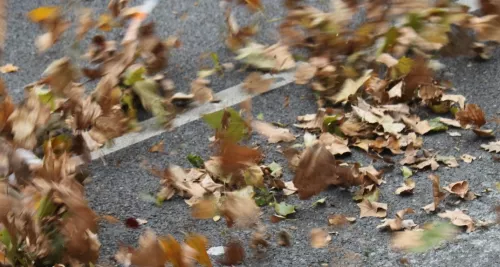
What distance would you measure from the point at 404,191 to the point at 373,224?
20cm

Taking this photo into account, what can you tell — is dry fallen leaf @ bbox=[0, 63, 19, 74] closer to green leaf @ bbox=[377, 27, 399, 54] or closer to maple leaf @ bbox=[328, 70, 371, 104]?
maple leaf @ bbox=[328, 70, 371, 104]

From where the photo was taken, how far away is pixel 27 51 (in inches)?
168

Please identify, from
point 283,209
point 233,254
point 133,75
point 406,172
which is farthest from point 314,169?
point 133,75

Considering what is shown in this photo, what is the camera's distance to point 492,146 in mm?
3117

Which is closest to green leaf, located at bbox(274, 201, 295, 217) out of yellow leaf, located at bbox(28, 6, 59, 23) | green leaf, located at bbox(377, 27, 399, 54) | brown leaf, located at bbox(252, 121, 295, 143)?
brown leaf, located at bbox(252, 121, 295, 143)

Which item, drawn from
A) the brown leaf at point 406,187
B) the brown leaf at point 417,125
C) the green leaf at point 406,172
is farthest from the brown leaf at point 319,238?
the brown leaf at point 417,125

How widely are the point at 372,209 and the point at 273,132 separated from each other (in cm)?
62

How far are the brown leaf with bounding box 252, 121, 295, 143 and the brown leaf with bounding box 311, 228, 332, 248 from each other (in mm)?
605

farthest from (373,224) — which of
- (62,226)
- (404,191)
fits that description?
(62,226)

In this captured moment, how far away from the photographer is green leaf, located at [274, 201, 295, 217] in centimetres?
284

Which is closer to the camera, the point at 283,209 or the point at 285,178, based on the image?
the point at 283,209

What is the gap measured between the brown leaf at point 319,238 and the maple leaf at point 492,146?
761mm

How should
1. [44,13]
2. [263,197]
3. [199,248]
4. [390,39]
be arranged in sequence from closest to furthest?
[199,248] → [263,197] → [44,13] → [390,39]

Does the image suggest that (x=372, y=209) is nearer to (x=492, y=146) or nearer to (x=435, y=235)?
(x=435, y=235)
